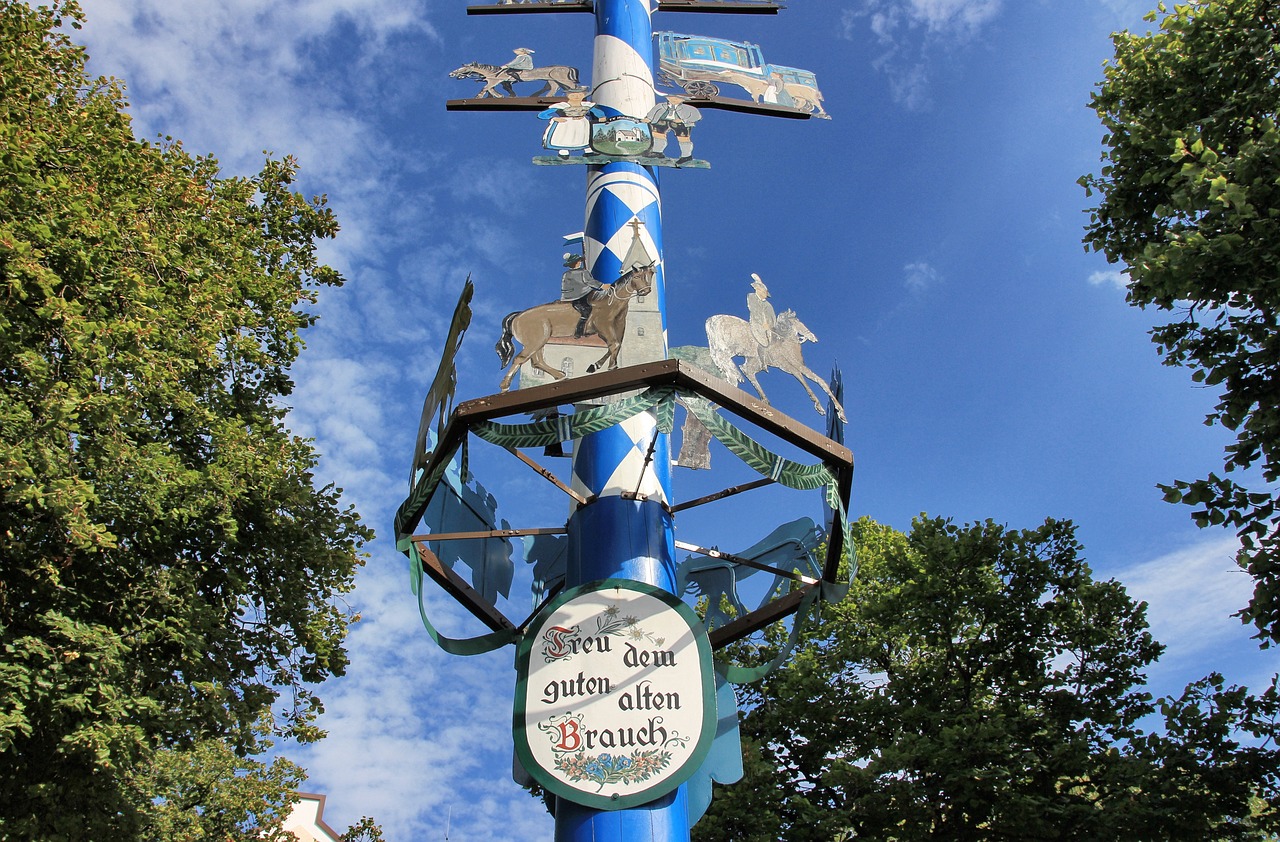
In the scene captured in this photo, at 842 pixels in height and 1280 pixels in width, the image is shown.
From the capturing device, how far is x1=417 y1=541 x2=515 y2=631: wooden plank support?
25.9 ft

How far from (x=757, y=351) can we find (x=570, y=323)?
5.12 feet

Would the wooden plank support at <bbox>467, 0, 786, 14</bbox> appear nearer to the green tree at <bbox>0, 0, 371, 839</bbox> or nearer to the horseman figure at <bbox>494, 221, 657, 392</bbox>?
the green tree at <bbox>0, 0, 371, 839</bbox>

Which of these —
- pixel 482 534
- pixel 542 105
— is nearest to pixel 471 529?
pixel 482 534

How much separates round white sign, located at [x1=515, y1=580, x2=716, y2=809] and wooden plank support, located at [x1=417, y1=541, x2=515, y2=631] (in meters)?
0.86

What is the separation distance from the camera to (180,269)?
409 inches

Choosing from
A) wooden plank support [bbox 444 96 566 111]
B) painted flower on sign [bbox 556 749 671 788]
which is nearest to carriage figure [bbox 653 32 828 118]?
wooden plank support [bbox 444 96 566 111]

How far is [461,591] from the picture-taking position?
8016mm

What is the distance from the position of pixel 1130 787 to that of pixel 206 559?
407 inches

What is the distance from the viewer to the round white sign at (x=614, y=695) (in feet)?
21.9

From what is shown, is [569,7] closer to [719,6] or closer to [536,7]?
[536,7]

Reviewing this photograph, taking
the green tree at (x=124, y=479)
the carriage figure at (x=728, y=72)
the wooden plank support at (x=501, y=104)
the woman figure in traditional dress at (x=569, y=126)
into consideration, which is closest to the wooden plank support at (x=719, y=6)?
the carriage figure at (x=728, y=72)

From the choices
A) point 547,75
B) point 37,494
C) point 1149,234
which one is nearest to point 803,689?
point 1149,234

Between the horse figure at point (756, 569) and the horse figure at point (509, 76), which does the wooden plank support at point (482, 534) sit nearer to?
the horse figure at point (756, 569)

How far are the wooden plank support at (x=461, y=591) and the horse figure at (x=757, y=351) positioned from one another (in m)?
2.67
